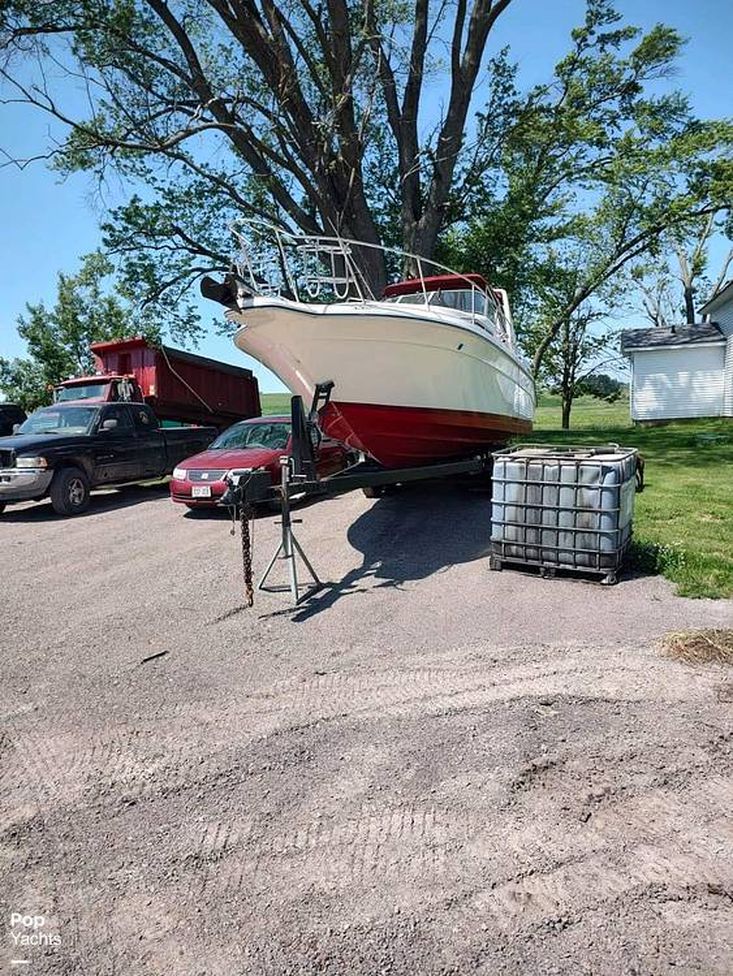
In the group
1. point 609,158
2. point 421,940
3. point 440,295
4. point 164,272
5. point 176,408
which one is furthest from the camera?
point 609,158

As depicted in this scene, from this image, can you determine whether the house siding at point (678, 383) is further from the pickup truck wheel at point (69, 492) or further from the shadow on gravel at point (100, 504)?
the pickup truck wheel at point (69, 492)

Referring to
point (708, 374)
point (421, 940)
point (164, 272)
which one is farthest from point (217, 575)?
point (708, 374)

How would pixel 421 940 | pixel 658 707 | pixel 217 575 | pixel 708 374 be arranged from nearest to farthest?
pixel 421 940, pixel 658 707, pixel 217 575, pixel 708 374

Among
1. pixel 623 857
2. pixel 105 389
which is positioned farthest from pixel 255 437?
pixel 623 857

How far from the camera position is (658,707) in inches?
126

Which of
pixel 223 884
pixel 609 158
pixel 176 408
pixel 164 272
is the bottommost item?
pixel 223 884

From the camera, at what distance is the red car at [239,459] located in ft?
30.0

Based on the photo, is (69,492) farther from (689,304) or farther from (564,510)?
(689,304)

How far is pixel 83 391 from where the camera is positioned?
13.7 metres

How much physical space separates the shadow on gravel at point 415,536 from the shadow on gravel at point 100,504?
16.2ft

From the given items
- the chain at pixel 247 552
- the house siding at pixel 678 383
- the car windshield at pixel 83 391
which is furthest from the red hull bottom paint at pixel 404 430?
the house siding at pixel 678 383

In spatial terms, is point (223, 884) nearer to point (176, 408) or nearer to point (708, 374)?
point (176, 408)

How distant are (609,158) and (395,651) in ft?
62.8

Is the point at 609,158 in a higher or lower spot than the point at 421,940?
higher
